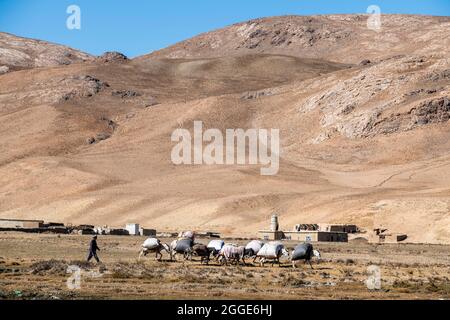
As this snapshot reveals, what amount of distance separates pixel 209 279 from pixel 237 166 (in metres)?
83.7

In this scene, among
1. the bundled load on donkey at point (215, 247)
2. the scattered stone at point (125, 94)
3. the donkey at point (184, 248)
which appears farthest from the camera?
the scattered stone at point (125, 94)

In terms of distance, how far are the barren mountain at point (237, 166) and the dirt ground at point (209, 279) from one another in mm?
32616

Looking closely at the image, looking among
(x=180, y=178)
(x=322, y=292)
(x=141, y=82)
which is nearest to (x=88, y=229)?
(x=180, y=178)

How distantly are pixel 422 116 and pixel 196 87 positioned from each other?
7185cm

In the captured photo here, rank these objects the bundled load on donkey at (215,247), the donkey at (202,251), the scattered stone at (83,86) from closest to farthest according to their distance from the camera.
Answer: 1. the donkey at (202,251)
2. the bundled load on donkey at (215,247)
3. the scattered stone at (83,86)

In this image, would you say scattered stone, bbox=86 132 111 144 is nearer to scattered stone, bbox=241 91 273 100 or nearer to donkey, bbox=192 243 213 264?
scattered stone, bbox=241 91 273 100

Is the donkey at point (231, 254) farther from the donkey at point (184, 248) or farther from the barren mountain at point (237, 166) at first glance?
the barren mountain at point (237, 166)

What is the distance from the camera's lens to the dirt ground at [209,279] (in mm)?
24938

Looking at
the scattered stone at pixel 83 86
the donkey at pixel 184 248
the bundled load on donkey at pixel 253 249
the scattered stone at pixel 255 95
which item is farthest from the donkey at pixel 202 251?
the scattered stone at pixel 83 86

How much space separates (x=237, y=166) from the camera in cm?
11369

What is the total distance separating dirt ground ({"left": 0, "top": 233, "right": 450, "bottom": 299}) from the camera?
81.8ft
